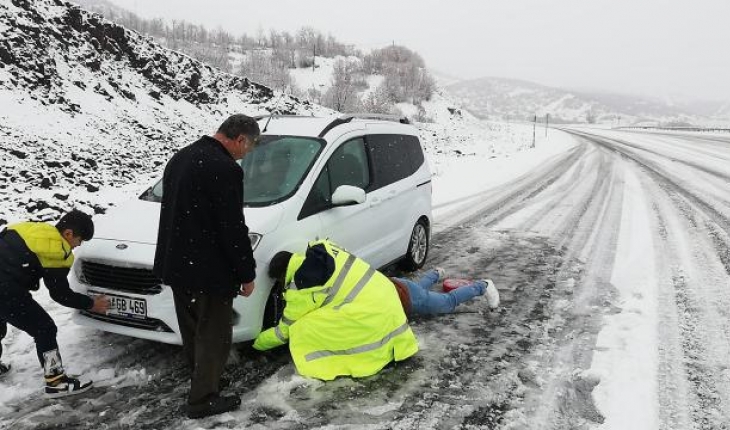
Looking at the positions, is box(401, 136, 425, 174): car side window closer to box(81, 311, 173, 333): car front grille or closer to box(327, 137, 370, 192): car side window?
box(327, 137, 370, 192): car side window

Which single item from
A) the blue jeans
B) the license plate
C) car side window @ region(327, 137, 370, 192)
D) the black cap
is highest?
car side window @ region(327, 137, 370, 192)

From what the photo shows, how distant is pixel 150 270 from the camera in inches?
151

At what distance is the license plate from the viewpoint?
3.88 m

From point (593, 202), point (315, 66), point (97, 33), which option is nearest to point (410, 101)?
point (315, 66)

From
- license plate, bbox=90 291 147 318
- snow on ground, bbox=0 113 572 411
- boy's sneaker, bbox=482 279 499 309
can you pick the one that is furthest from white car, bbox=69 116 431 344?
boy's sneaker, bbox=482 279 499 309

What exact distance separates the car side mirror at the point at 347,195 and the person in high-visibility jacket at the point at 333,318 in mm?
896

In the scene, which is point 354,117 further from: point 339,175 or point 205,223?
point 205,223

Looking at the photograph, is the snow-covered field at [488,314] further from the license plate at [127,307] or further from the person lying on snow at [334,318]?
the license plate at [127,307]

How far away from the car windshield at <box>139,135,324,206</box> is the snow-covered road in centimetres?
132

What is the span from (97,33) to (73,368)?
19.7 meters

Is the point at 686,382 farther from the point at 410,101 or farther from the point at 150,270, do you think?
the point at 410,101

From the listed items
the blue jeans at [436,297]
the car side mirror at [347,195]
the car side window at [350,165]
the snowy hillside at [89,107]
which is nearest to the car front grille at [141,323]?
the car side mirror at [347,195]

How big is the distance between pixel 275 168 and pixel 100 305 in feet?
6.13

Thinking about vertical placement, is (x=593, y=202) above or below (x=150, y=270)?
below
